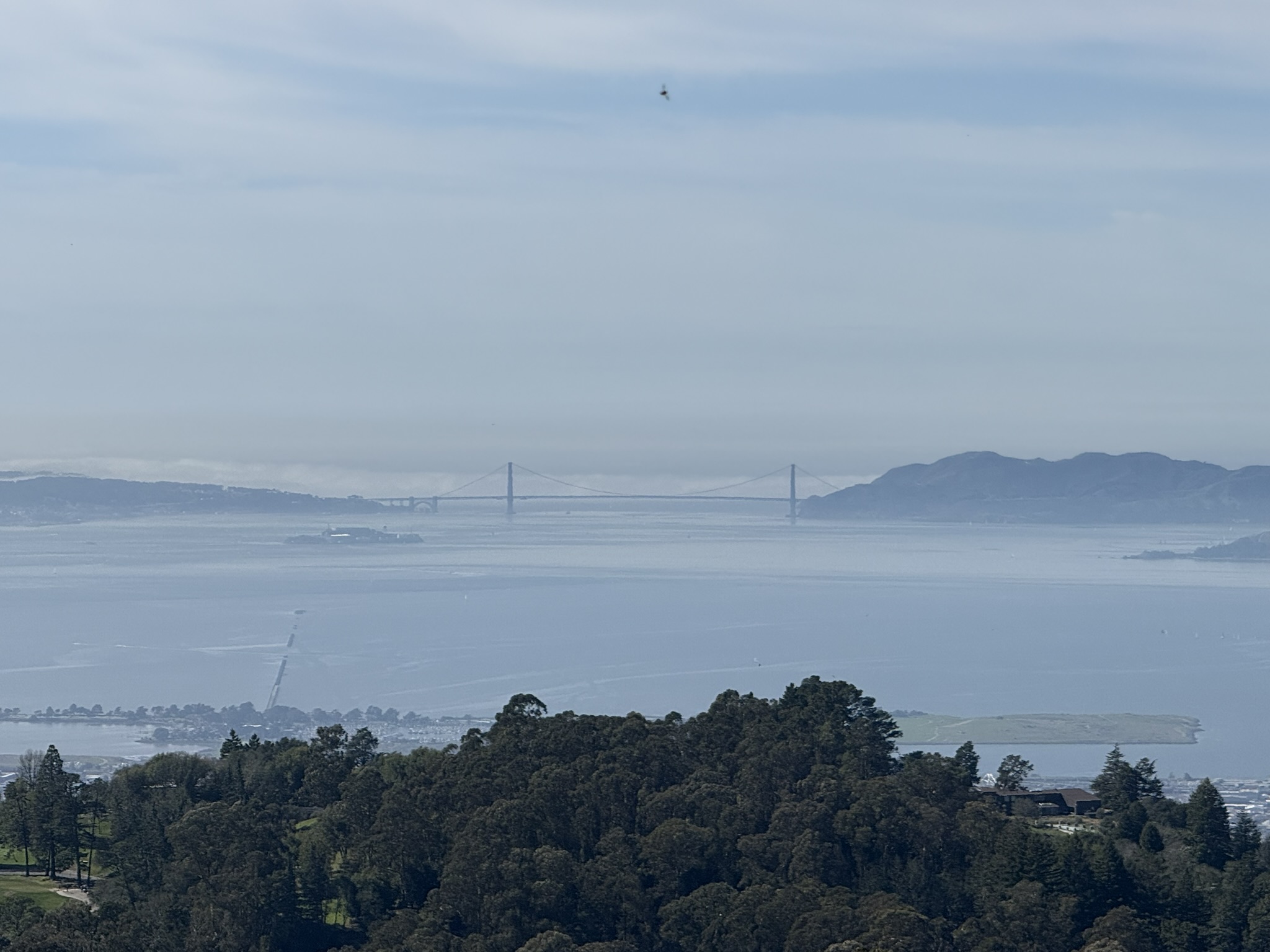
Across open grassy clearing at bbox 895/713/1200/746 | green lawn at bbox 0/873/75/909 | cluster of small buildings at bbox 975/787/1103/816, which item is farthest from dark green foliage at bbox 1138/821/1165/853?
open grassy clearing at bbox 895/713/1200/746

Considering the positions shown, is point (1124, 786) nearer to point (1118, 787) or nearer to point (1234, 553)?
point (1118, 787)

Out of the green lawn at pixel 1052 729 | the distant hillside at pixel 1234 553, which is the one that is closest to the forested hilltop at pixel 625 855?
the green lawn at pixel 1052 729

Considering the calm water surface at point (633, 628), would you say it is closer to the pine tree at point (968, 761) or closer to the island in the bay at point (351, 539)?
the island in the bay at point (351, 539)

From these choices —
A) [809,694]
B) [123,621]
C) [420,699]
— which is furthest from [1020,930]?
[123,621]

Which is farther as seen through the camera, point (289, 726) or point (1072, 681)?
point (1072, 681)

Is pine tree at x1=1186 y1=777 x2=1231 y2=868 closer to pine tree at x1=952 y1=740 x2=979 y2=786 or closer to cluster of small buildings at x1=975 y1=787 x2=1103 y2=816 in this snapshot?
cluster of small buildings at x1=975 y1=787 x2=1103 y2=816

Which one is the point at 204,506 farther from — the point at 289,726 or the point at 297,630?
the point at 289,726

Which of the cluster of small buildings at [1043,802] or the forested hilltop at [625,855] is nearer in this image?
the forested hilltop at [625,855]
